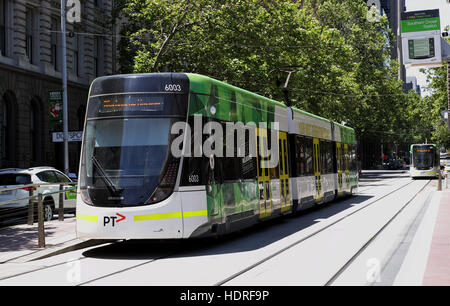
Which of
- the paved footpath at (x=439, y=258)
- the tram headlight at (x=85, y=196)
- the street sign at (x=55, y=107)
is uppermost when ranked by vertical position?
the street sign at (x=55, y=107)

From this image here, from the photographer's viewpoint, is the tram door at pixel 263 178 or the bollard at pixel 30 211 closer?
the tram door at pixel 263 178

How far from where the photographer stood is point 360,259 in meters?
10.2

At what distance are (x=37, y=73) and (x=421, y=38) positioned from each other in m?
17.6

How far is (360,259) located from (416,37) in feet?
52.7

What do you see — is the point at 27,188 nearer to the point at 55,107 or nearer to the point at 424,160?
the point at 55,107

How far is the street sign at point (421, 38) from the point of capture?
74.6 feet

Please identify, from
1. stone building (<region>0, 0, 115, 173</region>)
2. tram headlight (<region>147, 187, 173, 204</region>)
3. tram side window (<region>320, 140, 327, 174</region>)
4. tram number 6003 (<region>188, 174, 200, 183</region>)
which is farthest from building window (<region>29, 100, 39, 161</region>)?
tram headlight (<region>147, 187, 173, 204</region>)

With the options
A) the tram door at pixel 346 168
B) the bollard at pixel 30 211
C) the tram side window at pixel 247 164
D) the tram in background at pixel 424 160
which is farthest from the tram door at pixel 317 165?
the tram in background at pixel 424 160

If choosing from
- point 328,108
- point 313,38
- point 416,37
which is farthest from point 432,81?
point 416,37

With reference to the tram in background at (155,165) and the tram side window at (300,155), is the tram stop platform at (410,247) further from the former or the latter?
the tram side window at (300,155)

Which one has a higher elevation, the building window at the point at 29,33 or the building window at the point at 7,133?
the building window at the point at 29,33

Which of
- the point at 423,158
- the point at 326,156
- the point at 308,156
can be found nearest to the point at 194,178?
the point at 308,156

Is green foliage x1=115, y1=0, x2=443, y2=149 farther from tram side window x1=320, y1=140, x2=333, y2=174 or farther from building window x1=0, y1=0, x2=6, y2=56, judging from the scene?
building window x1=0, y1=0, x2=6, y2=56
